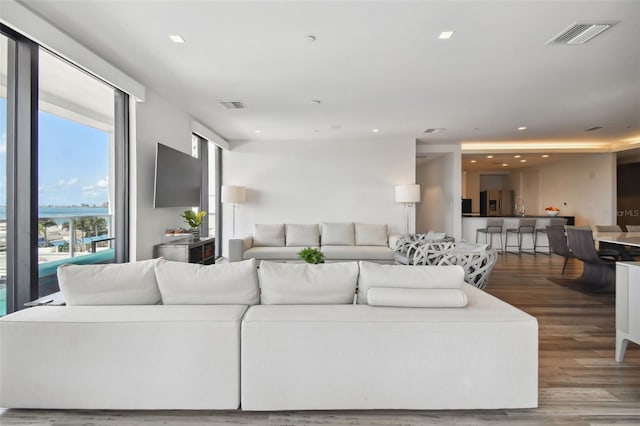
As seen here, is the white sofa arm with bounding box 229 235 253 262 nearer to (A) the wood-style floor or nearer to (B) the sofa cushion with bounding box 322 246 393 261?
(B) the sofa cushion with bounding box 322 246 393 261

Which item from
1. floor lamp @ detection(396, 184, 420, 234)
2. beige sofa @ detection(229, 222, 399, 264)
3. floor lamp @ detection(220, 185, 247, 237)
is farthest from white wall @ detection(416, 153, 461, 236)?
floor lamp @ detection(220, 185, 247, 237)

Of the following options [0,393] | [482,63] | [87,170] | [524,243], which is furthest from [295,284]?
[524,243]

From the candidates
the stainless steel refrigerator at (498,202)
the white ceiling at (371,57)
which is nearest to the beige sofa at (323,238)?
the white ceiling at (371,57)

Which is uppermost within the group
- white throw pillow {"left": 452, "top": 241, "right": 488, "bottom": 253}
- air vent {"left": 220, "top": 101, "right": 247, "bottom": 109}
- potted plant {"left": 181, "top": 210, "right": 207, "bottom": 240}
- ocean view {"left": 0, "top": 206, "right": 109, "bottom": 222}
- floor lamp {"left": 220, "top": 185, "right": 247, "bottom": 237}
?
air vent {"left": 220, "top": 101, "right": 247, "bottom": 109}

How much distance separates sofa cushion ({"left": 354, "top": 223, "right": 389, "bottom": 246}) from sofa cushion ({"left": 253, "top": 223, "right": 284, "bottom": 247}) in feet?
4.71

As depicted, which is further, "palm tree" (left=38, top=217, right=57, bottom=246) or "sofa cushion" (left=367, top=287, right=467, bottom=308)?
"palm tree" (left=38, top=217, right=57, bottom=246)

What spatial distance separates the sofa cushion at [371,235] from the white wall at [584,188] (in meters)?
5.99

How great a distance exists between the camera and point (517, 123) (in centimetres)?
605

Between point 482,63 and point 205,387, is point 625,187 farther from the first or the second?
point 205,387

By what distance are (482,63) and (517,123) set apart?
10.3 feet

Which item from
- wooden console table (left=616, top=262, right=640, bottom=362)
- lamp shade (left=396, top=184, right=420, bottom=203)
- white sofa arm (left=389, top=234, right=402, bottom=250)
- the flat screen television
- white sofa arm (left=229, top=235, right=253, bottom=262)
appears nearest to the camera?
wooden console table (left=616, top=262, right=640, bottom=362)

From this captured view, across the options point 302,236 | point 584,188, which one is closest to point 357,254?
point 302,236

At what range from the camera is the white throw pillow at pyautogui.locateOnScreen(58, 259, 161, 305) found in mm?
1981

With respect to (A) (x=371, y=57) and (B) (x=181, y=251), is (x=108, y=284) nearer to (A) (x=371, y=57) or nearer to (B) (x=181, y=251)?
A: (B) (x=181, y=251)
